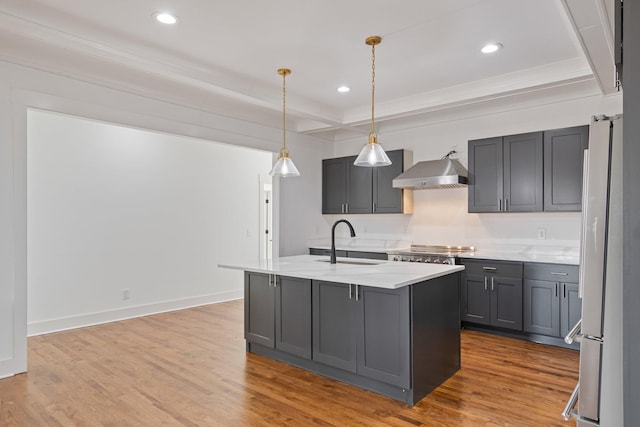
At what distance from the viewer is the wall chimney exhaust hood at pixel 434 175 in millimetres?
4723

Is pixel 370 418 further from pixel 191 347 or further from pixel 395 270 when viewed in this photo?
pixel 191 347

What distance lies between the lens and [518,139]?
14.9 ft

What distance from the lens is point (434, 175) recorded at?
4.82 metres

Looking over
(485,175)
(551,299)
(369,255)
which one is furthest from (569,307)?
(369,255)

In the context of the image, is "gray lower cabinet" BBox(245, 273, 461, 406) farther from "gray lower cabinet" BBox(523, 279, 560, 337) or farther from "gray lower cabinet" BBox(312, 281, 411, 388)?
"gray lower cabinet" BBox(523, 279, 560, 337)

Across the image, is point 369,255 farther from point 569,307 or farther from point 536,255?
point 569,307

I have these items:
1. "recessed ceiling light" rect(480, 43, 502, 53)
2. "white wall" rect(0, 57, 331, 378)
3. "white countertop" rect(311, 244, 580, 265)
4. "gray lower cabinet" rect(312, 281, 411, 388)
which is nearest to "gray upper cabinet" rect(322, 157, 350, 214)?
"white countertop" rect(311, 244, 580, 265)

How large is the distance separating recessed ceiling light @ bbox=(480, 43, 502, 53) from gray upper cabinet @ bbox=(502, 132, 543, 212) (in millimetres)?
1418

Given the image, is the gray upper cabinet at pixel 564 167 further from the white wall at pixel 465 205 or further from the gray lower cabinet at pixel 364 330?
the gray lower cabinet at pixel 364 330

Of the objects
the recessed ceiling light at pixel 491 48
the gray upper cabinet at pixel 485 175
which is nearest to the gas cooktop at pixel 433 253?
the gray upper cabinet at pixel 485 175

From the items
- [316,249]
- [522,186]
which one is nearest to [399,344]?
[522,186]

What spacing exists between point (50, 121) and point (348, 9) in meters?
3.97

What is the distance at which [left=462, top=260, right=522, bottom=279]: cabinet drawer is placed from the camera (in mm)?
4238

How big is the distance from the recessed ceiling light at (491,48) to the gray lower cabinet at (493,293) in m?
2.15
